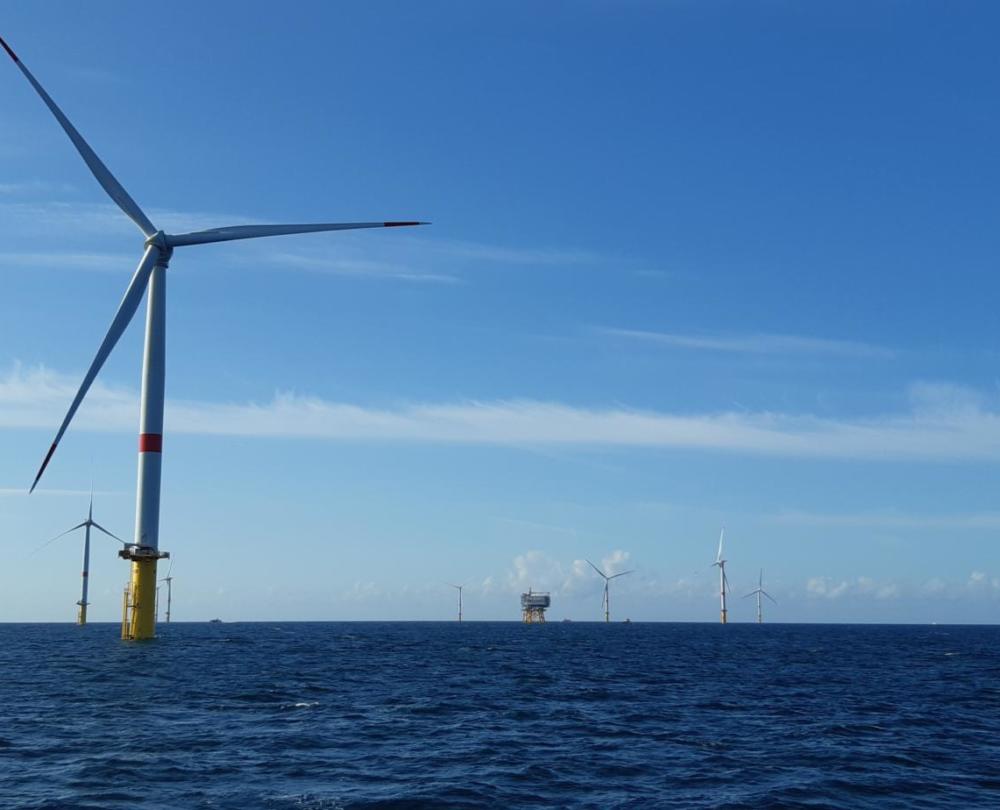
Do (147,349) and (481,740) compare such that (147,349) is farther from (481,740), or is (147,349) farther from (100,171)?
(481,740)

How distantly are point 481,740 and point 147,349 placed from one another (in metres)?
66.7

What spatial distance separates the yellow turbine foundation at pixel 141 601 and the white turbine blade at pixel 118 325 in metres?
15.8

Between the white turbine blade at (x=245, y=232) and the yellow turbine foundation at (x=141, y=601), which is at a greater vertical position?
the white turbine blade at (x=245, y=232)

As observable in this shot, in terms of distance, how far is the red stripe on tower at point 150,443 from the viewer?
92.4 m

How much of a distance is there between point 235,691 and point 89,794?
32625mm

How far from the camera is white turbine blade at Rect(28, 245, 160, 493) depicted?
83344 millimetres

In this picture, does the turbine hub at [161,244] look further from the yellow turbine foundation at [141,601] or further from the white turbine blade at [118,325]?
the yellow turbine foundation at [141,601]

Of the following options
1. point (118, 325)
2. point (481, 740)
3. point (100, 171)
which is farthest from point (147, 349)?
point (481, 740)

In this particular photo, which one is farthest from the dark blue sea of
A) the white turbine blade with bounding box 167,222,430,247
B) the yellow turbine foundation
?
the white turbine blade with bounding box 167,222,430,247

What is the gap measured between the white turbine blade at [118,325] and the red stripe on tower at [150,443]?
833 cm

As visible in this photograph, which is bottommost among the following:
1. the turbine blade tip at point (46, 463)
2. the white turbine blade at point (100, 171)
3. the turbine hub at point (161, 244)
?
the turbine blade tip at point (46, 463)

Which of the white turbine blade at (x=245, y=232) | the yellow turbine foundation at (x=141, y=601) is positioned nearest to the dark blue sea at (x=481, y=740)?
the yellow turbine foundation at (x=141, y=601)

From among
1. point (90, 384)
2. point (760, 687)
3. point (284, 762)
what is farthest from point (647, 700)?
point (90, 384)

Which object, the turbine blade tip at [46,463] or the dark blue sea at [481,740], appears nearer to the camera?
the dark blue sea at [481,740]
